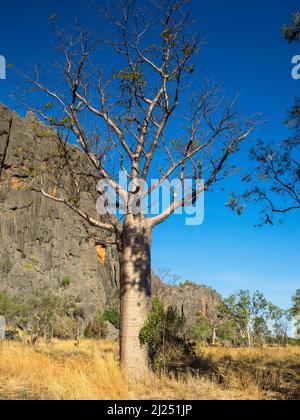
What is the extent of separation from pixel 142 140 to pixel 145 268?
2761mm

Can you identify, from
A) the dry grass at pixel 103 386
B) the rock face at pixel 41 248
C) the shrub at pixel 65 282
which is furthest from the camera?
the shrub at pixel 65 282

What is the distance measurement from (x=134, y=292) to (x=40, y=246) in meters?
54.9

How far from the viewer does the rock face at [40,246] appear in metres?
53.3

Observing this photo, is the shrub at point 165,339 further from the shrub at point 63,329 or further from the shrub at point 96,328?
the shrub at point 96,328

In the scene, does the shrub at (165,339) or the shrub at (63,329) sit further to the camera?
the shrub at (63,329)

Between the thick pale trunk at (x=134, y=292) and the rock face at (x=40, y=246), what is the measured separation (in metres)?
41.5

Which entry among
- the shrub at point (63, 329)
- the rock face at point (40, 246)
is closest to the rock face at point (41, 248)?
the rock face at point (40, 246)

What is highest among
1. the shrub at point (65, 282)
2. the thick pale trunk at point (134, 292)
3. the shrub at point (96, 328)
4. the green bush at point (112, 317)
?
the shrub at point (65, 282)

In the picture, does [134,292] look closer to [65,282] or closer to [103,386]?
[103,386]

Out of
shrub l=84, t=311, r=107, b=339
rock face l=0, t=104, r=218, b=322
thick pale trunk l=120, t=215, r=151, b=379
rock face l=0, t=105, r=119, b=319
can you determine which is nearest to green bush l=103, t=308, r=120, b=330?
shrub l=84, t=311, r=107, b=339

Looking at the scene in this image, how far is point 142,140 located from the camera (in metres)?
8.88

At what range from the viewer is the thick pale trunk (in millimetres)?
7176
